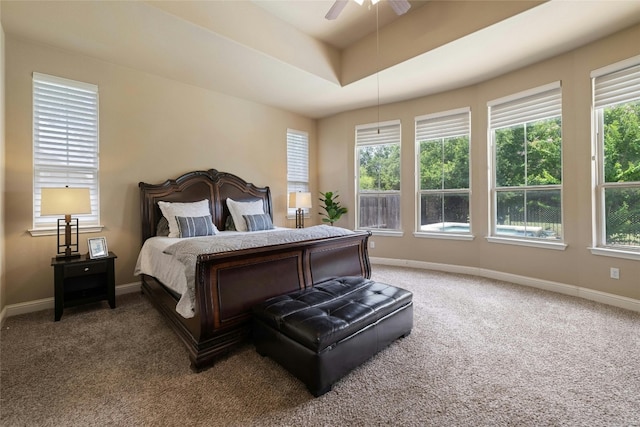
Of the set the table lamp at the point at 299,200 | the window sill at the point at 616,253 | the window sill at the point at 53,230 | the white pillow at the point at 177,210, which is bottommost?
the window sill at the point at 616,253

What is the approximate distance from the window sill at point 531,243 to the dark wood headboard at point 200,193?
3.58 metres

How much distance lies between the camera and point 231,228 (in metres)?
4.14

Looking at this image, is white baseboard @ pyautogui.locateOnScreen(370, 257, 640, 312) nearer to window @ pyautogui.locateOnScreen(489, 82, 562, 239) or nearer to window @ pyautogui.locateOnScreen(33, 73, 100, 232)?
window @ pyautogui.locateOnScreen(489, 82, 562, 239)

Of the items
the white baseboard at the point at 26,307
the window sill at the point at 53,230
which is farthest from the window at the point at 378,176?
the white baseboard at the point at 26,307

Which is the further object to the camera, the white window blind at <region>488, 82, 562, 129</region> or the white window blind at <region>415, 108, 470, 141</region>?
the white window blind at <region>415, 108, 470, 141</region>

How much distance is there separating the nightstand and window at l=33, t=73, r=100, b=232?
1.98 ft

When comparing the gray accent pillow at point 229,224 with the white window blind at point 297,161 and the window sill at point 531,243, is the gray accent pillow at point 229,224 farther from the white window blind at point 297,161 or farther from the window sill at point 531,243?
the window sill at point 531,243

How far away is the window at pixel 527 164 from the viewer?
349cm

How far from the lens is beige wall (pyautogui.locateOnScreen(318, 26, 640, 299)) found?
3068 millimetres

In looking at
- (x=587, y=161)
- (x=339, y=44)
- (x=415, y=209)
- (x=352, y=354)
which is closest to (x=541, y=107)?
(x=587, y=161)

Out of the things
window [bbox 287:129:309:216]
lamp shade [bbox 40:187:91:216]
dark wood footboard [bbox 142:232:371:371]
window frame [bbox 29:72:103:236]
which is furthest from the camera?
window [bbox 287:129:309:216]

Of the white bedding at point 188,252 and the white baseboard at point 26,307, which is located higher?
the white bedding at point 188,252

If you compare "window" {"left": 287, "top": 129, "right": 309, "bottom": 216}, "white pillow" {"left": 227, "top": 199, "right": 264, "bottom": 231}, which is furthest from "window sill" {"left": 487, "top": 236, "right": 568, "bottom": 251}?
"white pillow" {"left": 227, "top": 199, "right": 264, "bottom": 231}

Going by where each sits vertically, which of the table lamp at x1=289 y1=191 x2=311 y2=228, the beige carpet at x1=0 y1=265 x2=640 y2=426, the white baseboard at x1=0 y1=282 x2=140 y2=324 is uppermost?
the table lamp at x1=289 y1=191 x2=311 y2=228
